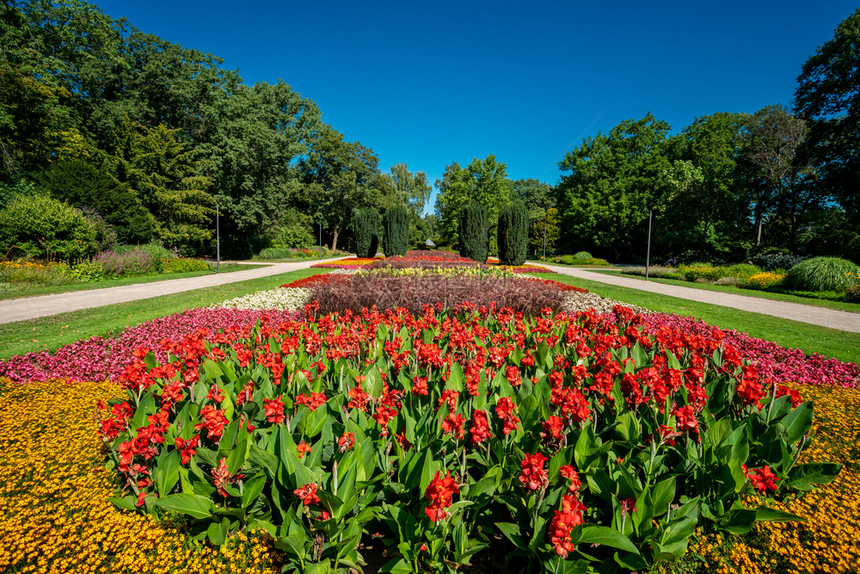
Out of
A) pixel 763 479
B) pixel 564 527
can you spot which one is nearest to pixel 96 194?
pixel 564 527

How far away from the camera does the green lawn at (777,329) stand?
17.6 feet

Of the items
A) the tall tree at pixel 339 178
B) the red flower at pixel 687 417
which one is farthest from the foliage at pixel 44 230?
the tall tree at pixel 339 178

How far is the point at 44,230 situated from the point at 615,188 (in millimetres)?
37683

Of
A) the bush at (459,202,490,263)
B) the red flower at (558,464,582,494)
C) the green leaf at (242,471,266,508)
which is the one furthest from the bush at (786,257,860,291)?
the green leaf at (242,471,266,508)

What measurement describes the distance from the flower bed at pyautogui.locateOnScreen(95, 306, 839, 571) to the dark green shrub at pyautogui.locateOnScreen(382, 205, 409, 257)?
2306 centimetres

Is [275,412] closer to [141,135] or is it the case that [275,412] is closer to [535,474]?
[535,474]

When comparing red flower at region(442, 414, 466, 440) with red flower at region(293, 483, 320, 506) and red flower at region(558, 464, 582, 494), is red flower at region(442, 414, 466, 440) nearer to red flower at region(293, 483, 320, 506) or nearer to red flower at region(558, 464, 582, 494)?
red flower at region(558, 464, 582, 494)

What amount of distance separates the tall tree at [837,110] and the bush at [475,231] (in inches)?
671

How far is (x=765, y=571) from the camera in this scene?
169 cm

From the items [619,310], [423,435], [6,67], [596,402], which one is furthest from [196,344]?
[6,67]

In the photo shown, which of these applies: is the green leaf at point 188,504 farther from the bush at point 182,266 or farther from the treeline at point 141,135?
the bush at point 182,266

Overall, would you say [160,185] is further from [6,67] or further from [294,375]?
[294,375]

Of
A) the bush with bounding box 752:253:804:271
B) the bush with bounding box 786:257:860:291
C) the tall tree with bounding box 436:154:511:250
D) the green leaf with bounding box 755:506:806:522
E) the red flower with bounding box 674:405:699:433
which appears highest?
the tall tree with bounding box 436:154:511:250

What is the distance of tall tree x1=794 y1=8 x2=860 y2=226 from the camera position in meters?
17.2
